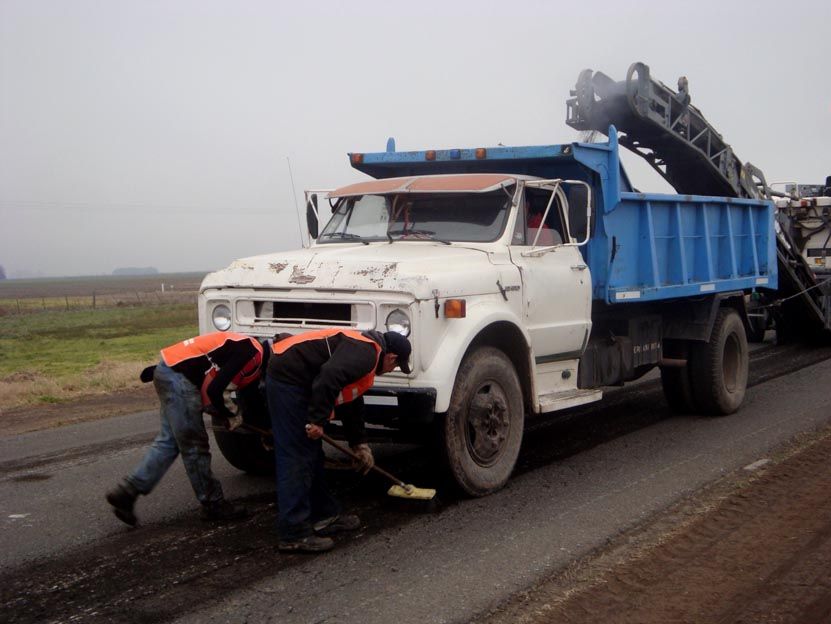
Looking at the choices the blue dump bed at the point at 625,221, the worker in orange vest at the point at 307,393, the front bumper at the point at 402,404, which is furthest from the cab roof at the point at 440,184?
the worker in orange vest at the point at 307,393

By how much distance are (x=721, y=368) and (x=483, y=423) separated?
13.5 ft

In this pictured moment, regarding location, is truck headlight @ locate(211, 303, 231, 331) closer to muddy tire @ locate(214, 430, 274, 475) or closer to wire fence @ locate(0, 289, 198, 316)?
muddy tire @ locate(214, 430, 274, 475)

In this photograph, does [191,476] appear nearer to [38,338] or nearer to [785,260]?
[785,260]

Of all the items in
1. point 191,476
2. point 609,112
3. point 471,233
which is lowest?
point 191,476

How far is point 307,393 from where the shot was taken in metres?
5.42

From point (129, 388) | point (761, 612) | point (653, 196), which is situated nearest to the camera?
point (761, 612)

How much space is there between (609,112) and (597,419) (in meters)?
3.57

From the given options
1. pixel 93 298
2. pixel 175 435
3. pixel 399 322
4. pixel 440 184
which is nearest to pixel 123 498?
pixel 175 435

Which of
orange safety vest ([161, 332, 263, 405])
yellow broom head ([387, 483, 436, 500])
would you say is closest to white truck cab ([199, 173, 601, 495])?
yellow broom head ([387, 483, 436, 500])

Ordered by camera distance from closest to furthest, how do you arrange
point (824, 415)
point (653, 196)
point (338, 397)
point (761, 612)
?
point (761, 612) < point (338, 397) < point (653, 196) < point (824, 415)

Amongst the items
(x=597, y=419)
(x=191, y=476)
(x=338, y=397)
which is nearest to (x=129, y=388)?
(x=597, y=419)

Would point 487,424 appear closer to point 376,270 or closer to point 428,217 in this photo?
point 376,270

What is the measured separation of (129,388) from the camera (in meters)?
12.9

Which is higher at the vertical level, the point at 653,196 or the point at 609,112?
the point at 609,112
